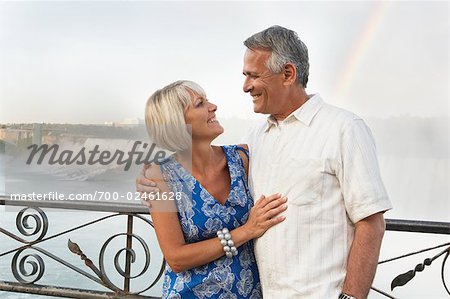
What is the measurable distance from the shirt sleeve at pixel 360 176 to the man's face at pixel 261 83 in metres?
0.17

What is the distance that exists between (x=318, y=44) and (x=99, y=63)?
9283 mm

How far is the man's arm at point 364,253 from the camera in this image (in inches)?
41.1

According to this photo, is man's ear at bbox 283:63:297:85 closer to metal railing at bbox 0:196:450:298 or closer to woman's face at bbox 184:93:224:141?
woman's face at bbox 184:93:224:141

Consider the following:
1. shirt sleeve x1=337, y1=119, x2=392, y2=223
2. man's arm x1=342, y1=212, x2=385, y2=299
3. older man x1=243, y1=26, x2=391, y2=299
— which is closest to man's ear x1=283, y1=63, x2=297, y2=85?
older man x1=243, y1=26, x2=391, y2=299

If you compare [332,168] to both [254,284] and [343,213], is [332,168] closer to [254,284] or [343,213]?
[343,213]

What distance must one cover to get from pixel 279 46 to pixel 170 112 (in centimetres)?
27

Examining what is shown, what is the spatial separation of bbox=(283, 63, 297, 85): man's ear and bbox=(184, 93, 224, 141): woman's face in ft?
0.57

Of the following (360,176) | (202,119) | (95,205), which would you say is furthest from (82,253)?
(360,176)

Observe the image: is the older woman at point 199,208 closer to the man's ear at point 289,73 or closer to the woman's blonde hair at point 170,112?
the woman's blonde hair at point 170,112

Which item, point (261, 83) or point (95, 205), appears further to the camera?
point (95, 205)

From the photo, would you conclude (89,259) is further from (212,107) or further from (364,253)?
(364,253)

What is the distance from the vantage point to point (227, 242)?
1.11m

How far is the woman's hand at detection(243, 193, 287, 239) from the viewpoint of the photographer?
1.08 m

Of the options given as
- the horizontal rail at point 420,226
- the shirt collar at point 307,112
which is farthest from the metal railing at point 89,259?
the shirt collar at point 307,112
